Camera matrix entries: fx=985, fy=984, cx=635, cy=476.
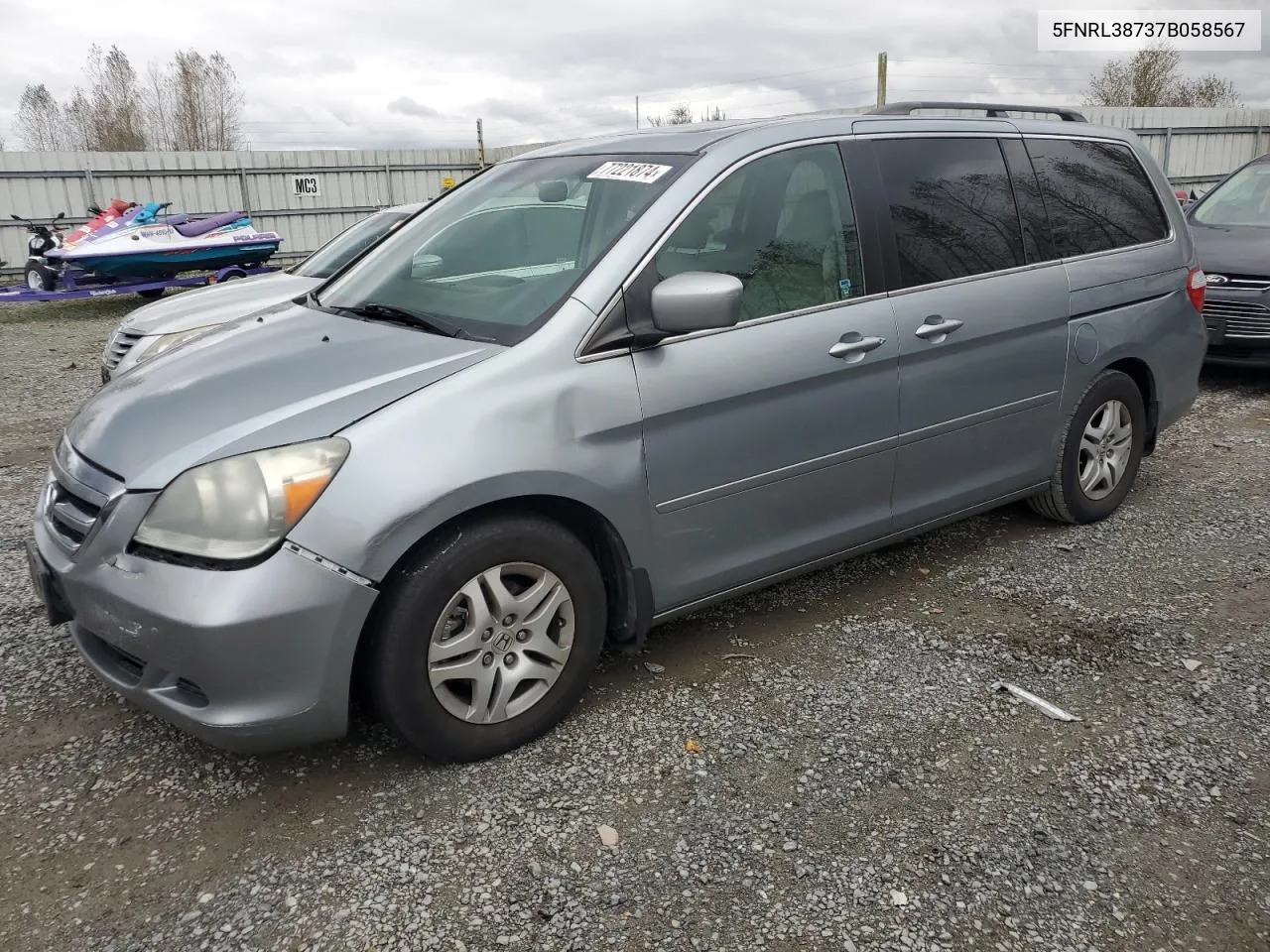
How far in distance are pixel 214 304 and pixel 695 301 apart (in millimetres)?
5556

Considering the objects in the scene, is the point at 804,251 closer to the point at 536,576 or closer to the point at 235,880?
the point at 536,576

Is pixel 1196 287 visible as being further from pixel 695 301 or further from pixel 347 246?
pixel 347 246

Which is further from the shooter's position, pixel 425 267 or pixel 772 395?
pixel 425 267

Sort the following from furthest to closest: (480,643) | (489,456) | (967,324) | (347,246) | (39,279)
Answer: (39,279), (347,246), (967,324), (480,643), (489,456)

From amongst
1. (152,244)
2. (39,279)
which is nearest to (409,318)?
(152,244)

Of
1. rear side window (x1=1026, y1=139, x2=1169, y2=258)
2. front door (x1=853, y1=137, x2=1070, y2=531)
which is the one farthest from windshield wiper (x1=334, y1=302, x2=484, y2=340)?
rear side window (x1=1026, y1=139, x2=1169, y2=258)

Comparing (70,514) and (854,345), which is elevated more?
(854,345)

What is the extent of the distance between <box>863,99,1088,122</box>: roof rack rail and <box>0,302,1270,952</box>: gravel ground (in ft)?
6.53

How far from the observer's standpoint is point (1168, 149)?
2009cm

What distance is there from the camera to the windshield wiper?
2990mm

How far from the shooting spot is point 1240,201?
837 cm

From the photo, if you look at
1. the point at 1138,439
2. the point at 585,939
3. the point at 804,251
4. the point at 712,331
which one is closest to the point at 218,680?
the point at 585,939

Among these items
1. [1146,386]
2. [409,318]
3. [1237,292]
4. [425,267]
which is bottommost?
[1146,386]

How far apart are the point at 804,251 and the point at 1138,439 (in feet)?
7.66
